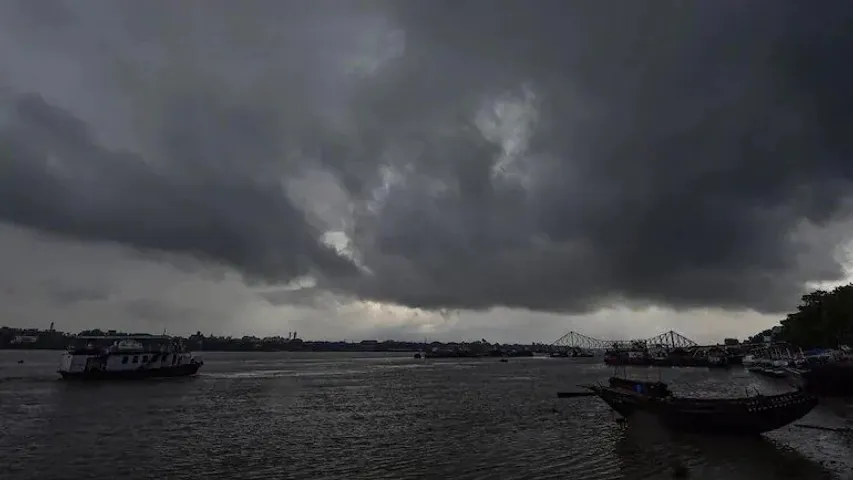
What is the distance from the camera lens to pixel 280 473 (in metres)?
27.4

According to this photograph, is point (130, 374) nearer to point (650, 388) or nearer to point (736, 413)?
point (650, 388)

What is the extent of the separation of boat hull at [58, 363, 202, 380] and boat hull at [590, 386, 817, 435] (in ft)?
299

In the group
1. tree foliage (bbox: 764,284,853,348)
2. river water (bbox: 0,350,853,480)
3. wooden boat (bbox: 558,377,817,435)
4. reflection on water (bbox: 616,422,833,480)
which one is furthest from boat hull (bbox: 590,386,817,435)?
tree foliage (bbox: 764,284,853,348)

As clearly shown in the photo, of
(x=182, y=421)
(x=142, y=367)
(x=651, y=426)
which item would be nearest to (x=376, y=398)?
(x=182, y=421)

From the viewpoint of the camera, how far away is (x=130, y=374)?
302 ft

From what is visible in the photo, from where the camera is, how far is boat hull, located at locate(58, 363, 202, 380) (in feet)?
290

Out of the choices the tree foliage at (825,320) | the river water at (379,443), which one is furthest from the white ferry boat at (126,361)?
the tree foliage at (825,320)

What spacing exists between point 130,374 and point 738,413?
314 ft

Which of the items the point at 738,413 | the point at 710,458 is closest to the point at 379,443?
the point at 710,458

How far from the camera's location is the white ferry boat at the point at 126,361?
3472 inches

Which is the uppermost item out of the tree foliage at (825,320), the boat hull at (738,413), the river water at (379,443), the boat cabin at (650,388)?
the tree foliage at (825,320)

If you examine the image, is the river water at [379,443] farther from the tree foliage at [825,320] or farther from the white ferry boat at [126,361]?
the tree foliage at [825,320]

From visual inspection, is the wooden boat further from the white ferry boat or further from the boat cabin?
the white ferry boat

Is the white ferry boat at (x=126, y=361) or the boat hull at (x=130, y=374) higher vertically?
the white ferry boat at (x=126, y=361)
